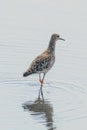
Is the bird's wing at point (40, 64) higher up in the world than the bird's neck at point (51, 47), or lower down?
lower down

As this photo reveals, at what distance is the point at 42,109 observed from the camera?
48.4 ft

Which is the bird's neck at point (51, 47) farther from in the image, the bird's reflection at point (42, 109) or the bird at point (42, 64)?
the bird's reflection at point (42, 109)

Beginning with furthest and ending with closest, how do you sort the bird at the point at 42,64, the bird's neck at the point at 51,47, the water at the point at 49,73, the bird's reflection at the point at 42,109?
the bird's neck at the point at 51,47
the bird at the point at 42,64
the water at the point at 49,73
the bird's reflection at the point at 42,109

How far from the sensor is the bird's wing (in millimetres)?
16062

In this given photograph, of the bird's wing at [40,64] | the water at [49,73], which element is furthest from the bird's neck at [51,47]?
the water at [49,73]

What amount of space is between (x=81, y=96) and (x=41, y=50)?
3.44 metres

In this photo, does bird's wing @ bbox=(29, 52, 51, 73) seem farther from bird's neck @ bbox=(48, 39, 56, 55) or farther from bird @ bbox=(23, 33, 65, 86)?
bird's neck @ bbox=(48, 39, 56, 55)

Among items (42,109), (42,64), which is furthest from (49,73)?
(42,109)

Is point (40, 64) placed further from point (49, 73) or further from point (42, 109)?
point (42, 109)

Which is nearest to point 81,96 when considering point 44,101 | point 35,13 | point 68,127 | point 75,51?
point 44,101

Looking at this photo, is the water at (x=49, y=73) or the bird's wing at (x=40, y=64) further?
the bird's wing at (x=40, y=64)

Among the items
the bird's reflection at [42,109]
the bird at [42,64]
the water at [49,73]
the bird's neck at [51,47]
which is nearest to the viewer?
the bird's reflection at [42,109]

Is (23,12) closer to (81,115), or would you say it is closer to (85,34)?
(85,34)

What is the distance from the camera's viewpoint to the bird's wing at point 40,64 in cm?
1606
